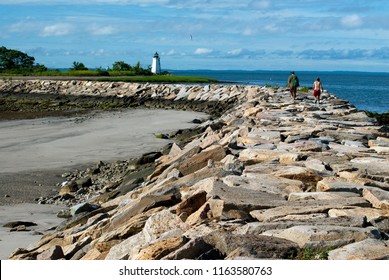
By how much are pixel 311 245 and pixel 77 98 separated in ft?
120

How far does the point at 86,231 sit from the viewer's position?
7.03 m

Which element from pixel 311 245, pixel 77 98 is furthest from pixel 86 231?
pixel 77 98

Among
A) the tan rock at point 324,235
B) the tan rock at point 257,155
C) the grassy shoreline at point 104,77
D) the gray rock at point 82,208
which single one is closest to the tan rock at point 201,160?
the tan rock at point 257,155

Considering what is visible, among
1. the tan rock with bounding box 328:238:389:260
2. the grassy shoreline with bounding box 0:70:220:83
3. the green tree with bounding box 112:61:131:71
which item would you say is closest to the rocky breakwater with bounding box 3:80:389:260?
the tan rock with bounding box 328:238:389:260

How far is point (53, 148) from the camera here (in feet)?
57.1

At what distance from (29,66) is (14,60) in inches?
77.0

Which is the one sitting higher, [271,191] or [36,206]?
[271,191]

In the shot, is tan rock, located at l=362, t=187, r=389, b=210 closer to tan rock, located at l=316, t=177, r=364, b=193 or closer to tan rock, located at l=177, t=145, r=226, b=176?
tan rock, located at l=316, t=177, r=364, b=193

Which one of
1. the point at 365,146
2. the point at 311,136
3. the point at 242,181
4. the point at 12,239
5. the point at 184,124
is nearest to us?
the point at 242,181

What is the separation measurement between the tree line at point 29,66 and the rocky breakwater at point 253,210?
46598mm

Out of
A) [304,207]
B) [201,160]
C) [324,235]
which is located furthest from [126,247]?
[201,160]

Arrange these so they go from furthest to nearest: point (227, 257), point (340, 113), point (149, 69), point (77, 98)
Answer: point (149, 69) → point (77, 98) → point (340, 113) → point (227, 257)

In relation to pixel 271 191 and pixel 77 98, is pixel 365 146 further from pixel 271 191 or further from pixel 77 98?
pixel 77 98

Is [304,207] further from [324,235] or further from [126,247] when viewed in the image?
[126,247]
